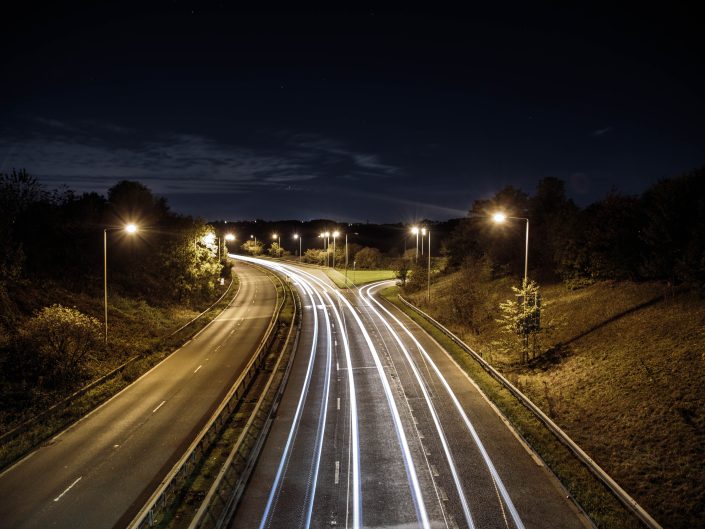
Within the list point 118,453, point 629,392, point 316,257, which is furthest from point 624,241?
point 316,257

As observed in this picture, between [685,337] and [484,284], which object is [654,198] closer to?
[685,337]

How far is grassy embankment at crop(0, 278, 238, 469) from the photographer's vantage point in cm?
1953

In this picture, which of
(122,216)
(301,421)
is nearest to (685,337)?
(301,421)

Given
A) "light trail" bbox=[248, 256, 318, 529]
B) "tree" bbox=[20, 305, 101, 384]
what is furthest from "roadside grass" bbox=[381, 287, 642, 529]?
"tree" bbox=[20, 305, 101, 384]

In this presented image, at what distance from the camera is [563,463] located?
14859 millimetres

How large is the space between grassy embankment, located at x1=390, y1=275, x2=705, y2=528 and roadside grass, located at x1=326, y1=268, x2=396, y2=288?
44.8 meters

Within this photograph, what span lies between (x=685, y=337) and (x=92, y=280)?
45359 millimetres

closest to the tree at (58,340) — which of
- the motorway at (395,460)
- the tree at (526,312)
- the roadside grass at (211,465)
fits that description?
the roadside grass at (211,465)

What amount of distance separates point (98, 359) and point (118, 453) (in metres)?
13.4

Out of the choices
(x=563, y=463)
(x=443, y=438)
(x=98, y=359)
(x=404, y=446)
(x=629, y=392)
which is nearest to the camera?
(x=563, y=463)

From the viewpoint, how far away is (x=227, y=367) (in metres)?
29.3

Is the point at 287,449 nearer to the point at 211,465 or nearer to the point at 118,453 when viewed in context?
the point at 211,465

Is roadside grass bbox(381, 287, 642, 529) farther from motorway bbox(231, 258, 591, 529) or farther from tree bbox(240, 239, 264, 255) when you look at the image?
tree bbox(240, 239, 264, 255)

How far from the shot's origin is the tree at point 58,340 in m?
24.2
